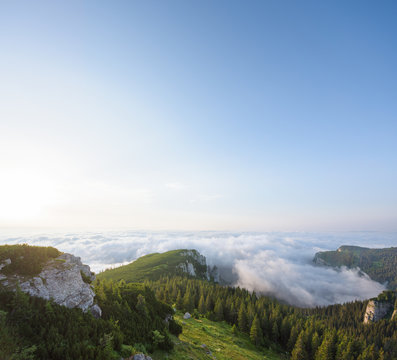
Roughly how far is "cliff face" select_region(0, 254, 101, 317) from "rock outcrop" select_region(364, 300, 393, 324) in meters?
278

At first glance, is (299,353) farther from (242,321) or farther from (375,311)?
(375,311)

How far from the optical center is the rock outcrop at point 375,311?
18829cm

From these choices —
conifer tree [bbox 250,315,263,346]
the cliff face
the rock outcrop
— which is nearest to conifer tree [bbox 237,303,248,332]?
conifer tree [bbox 250,315,263,346]

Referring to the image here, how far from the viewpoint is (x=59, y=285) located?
68.4 feet

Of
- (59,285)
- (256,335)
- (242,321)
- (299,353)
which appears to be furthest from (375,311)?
(59,285)

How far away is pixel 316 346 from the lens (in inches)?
2606

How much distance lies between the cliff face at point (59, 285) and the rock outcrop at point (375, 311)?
913ft

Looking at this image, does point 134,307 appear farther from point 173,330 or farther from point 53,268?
point 53,268

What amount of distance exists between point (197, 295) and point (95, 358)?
9667cm

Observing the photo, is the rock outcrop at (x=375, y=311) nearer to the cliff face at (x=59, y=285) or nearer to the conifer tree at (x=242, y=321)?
the conifer tree at (x=242, y=321)

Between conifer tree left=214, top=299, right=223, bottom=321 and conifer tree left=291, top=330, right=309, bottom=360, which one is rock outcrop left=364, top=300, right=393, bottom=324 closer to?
conifer tree left=291, top=330, right=309, bottom=360

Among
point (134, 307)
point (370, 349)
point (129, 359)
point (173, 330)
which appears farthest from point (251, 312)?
point (129, 359)

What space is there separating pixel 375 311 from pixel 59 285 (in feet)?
957

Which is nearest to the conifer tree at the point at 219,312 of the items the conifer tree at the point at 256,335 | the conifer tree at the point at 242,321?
the conifer tree at the point at 242,321
